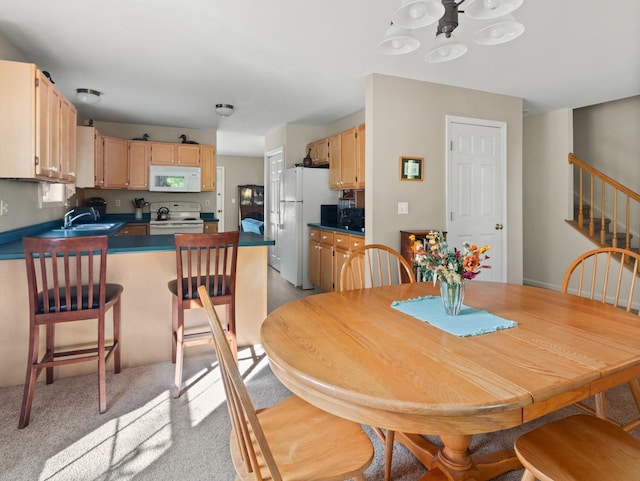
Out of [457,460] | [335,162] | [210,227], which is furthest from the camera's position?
[210,227]

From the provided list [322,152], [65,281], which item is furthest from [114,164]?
[65,281]

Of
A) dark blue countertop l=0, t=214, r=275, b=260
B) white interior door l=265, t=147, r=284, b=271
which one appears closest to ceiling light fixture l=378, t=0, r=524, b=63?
dark blue countertop l=0, t=214, r=275, b=260

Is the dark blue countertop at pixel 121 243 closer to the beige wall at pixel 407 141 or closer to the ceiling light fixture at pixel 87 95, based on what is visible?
the beige wall at pixel 407 141

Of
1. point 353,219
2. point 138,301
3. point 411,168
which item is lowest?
point 138,301

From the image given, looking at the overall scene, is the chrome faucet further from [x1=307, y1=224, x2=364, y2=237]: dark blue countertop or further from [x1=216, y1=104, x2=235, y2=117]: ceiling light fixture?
[x1=307, y1=224, x2=364, y2=237]: dark blue countertop

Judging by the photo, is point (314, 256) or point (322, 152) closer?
point (314, 256)

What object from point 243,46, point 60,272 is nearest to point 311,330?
point 60,272

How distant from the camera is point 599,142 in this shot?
4.96 meters

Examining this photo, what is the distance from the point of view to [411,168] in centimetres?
370

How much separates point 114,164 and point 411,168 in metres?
4.14

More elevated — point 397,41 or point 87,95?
point 87,95

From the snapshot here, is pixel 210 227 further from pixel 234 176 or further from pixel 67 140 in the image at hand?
pixel 234 176

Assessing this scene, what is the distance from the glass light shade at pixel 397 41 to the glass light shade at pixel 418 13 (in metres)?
0.13

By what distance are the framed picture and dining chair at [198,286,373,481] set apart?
9.25ft
